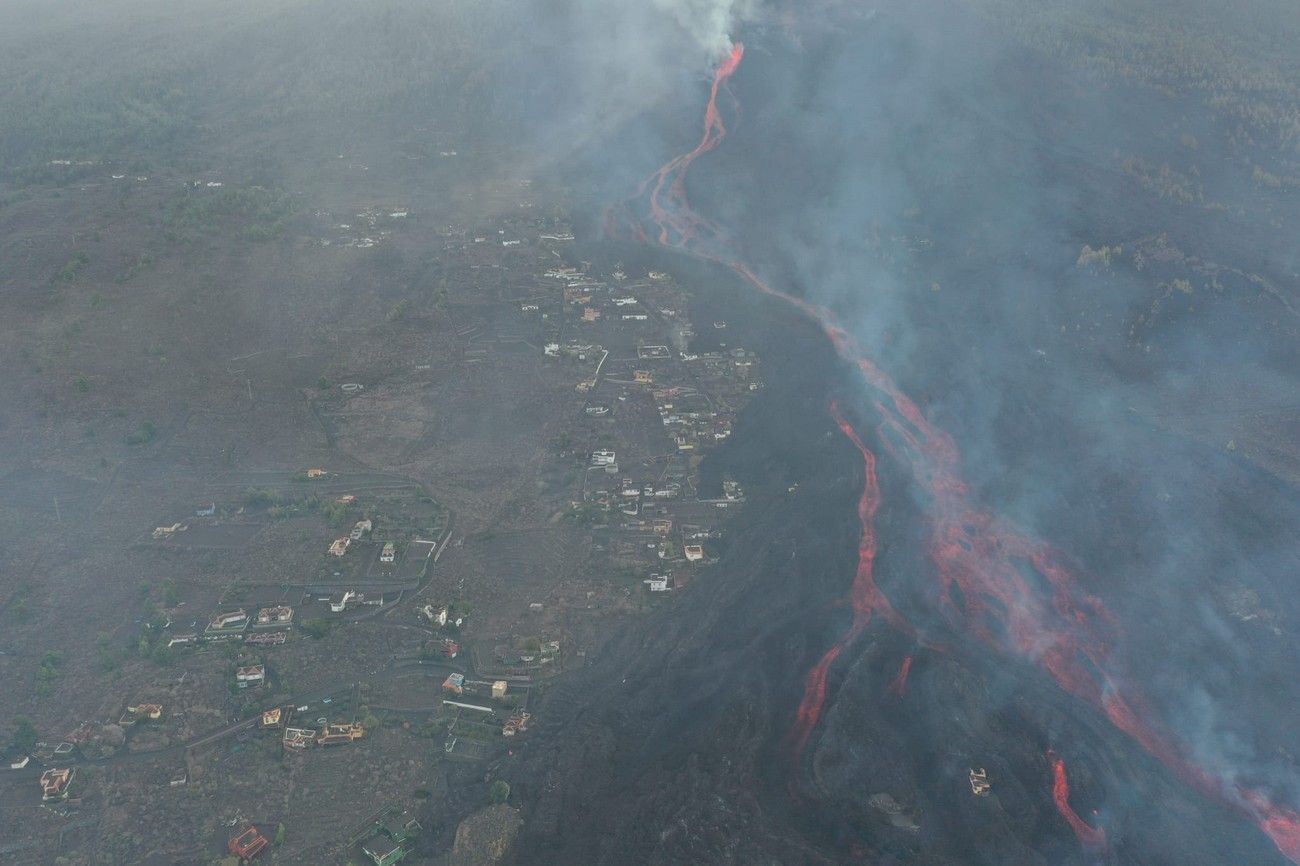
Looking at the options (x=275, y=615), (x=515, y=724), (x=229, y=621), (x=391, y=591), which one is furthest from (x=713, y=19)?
(x=515, y=724)

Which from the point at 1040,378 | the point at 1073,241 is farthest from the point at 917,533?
the point at 1073,241

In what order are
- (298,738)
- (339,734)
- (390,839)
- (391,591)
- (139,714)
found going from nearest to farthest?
(390,839) → (298,738) → (339,734) → (139,714) → (391,591)

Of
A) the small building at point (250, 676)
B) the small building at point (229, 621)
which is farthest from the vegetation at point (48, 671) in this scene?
the small building at point (250, 676)

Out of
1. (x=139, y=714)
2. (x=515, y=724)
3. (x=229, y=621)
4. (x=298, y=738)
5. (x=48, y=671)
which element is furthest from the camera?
(x=229, y=621)

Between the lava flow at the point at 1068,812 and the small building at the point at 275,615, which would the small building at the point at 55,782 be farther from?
the lava flow at the point at 1068,812

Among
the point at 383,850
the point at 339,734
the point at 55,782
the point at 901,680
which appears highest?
the point at 901,680

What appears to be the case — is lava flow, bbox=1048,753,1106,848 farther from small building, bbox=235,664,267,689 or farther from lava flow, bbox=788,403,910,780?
small building, bbox=235,664,267,689

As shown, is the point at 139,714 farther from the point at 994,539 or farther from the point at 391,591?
the point at 994,539
